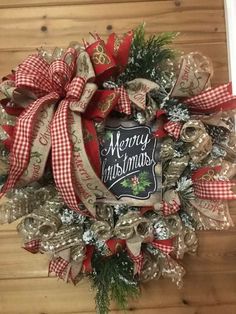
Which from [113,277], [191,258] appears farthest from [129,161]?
[191,258]

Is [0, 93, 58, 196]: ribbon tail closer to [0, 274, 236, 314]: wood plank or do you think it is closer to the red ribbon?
the red ribbon

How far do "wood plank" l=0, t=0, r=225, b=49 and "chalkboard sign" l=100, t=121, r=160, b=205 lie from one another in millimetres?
381

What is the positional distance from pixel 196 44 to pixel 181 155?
1.28 feet

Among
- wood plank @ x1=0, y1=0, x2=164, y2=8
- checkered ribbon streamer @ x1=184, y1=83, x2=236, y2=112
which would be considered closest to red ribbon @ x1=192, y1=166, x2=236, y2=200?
checkered ribbon streamer @ x1=184, y1=83, x2=236, y2=112

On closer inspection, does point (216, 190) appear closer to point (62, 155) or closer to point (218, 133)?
point (218, 133)

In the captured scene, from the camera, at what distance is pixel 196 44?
1.04 meters

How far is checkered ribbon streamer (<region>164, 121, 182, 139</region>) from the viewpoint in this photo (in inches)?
29.0

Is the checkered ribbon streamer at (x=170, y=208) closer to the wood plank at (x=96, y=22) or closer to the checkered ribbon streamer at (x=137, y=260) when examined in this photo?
the checkered ribbon streamer at (x=137, y=260)

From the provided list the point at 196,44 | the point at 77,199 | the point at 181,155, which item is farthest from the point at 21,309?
the point at 196,44

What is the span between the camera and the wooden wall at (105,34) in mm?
1021

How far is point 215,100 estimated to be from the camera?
75 cm

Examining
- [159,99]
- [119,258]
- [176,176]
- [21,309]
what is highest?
[159,99]

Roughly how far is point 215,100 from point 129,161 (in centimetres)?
18

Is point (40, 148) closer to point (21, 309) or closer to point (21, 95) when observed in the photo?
point (21, 95)
